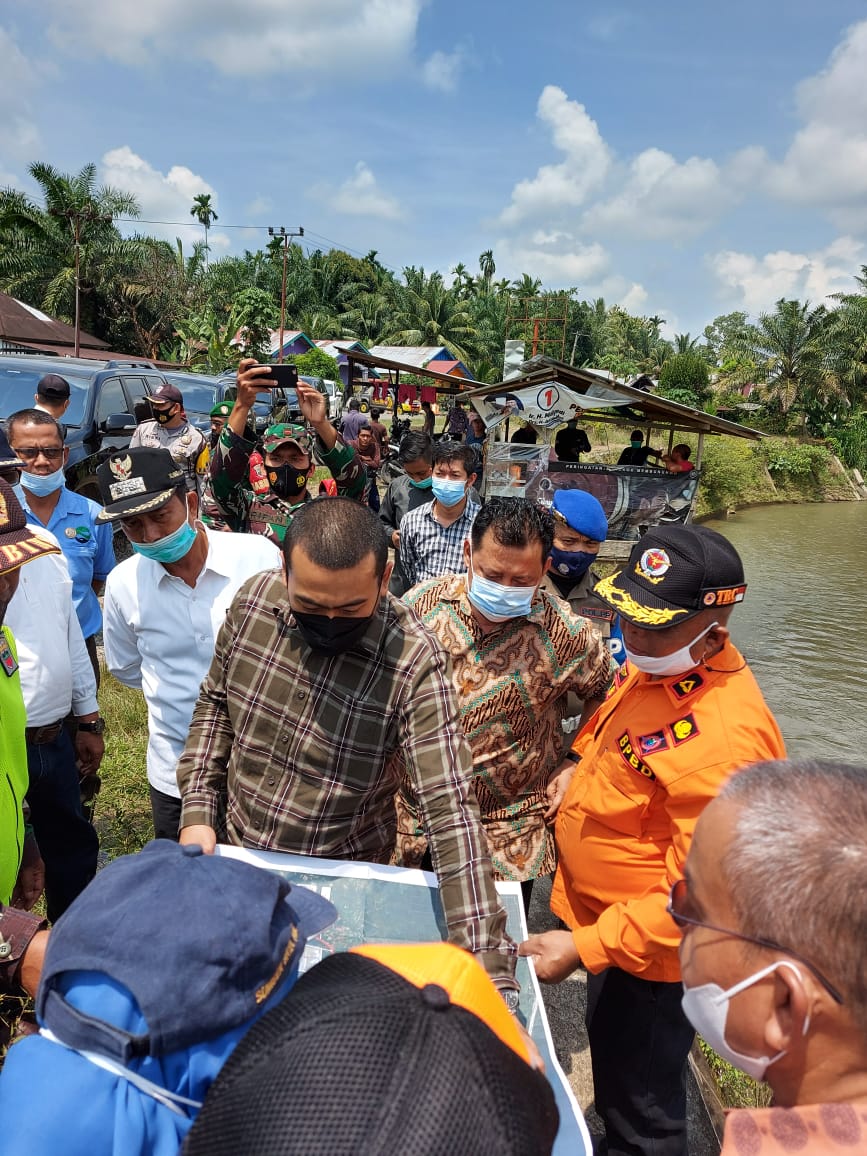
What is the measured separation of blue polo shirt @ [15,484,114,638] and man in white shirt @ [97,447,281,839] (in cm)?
136

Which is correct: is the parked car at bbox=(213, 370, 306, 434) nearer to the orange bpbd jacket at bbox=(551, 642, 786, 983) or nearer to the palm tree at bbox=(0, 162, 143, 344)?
the orange bpbd jacket at bbox=(551, 642, 786, 983)

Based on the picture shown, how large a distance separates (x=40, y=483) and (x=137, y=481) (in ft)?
5.07

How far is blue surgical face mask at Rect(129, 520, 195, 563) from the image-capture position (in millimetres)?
2330

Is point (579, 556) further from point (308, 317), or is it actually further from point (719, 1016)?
point (308, 317)

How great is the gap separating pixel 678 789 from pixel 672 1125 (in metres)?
0.92

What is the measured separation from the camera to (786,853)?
931mm

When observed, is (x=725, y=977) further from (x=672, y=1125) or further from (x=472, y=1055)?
(x=672, y=1125)

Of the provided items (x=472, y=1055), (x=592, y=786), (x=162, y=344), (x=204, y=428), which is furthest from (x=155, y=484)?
(x=162, y=344)

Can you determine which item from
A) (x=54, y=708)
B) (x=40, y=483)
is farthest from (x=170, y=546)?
(x=40, y=483)

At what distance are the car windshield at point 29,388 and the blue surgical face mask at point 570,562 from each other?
542 cm

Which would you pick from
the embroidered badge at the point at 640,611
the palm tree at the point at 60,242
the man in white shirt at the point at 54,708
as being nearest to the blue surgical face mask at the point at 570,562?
→ the embroidered badge at the point at 640,611

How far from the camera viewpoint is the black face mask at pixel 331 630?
167 cm

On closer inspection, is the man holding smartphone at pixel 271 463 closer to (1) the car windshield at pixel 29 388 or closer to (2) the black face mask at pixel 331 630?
(2) the black face mask at pixel 331 630

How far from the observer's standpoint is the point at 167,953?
2.85 feet
